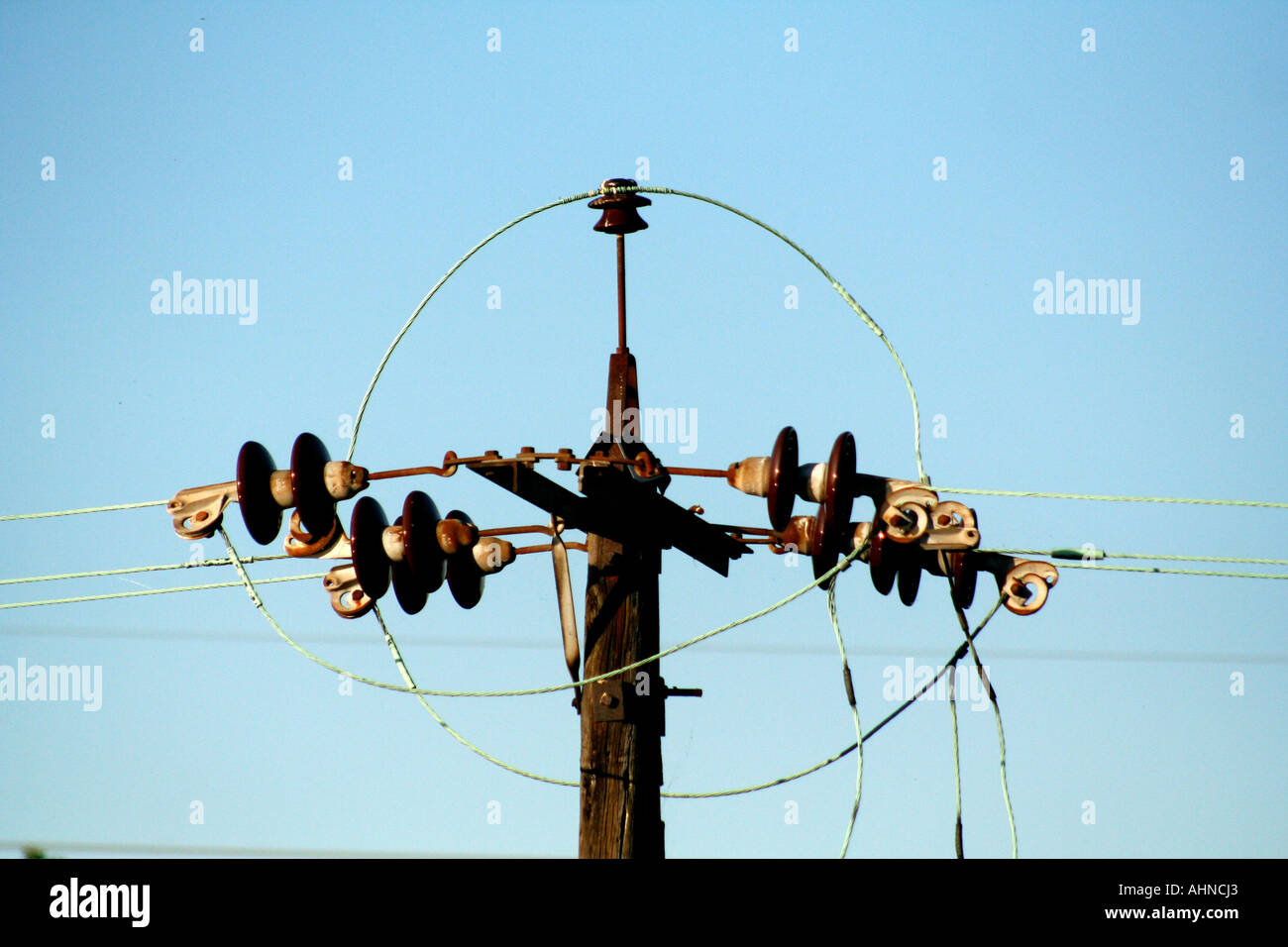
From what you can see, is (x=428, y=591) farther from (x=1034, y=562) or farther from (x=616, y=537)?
(x=1034, y=562)

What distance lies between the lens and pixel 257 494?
1148 cm

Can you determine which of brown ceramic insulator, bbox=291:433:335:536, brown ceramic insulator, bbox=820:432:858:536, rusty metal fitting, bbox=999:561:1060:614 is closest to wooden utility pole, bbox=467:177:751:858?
brown ceramic insulator, bbox=820:432:858:536

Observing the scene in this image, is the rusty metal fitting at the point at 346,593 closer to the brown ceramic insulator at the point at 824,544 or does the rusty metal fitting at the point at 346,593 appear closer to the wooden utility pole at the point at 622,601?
the wooden utility pole at the point at 622,601

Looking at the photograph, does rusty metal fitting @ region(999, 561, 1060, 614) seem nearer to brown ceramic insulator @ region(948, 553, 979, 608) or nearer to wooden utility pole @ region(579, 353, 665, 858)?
brown ceramic insulator @ region(948, 553, 979, 608)

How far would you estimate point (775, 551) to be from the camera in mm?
11125

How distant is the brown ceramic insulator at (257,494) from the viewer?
37.6 feet

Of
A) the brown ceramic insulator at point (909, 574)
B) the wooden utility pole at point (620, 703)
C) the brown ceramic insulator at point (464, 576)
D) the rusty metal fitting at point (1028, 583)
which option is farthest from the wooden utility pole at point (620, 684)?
the rusty metal fitting at point (1028, 583)

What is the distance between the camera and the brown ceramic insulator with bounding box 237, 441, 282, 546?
11.4 m

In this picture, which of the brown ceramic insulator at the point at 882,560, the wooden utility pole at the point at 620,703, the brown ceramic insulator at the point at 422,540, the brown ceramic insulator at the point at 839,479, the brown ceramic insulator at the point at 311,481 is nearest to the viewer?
the wooden utility pole at the point at 620,703

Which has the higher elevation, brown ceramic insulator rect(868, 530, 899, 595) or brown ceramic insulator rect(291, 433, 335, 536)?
brown ceramic insulator rect(291, 433, 335, 536)

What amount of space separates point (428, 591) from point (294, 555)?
74 centimetres

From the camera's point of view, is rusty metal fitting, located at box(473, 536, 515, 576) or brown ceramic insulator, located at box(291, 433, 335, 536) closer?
rusty metal fitting, located at box(473, 536, 515, 576)
